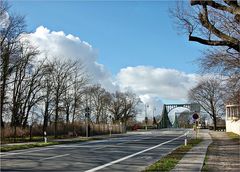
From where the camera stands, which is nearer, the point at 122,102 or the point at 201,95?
the point at 201,95

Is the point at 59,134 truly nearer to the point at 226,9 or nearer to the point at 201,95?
the point at 226,9

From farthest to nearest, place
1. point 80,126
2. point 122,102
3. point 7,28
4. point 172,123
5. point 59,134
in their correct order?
point 172,123, point 122,102, point 80,126, point 59,134, point 7,28

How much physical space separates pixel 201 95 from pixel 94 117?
1046 inches

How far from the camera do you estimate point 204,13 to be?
14914 millimetres

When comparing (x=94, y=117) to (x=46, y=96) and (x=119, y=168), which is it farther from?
(x=119, y=168)

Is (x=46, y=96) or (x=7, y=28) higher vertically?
(x=7, y=28)

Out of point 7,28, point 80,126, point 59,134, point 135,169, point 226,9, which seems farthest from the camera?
point 80,126

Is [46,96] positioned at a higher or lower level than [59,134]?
higher

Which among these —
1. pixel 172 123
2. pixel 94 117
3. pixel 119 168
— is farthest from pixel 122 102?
pixel 119 168

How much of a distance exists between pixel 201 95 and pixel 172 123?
66.7 m

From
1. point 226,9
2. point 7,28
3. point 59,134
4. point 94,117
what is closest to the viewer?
point 226,9

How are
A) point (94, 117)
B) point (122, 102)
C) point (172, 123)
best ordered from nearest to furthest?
1. point (94, 117)
2. point (122, 102)
3. point (172, 123)

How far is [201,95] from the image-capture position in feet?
334

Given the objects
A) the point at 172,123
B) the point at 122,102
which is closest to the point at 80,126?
the point at 122,102
